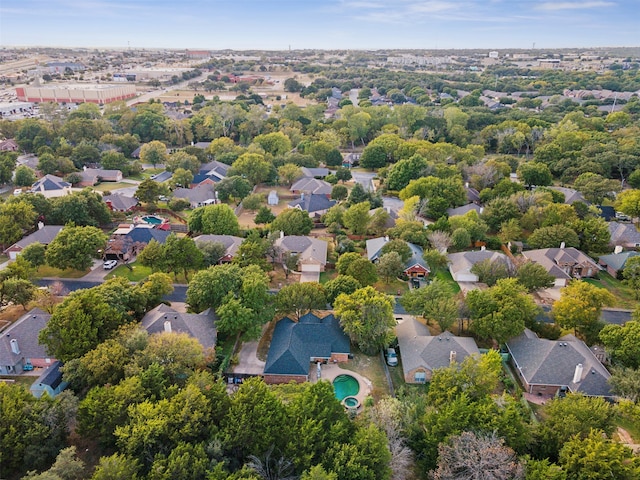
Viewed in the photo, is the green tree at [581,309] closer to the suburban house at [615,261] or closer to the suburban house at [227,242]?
the suburban house at [615,261]

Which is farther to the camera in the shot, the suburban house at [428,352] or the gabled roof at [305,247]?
the gabled roof at [305,247]

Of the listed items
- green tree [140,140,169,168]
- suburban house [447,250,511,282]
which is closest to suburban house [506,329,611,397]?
suburban house [447,250,511,282]

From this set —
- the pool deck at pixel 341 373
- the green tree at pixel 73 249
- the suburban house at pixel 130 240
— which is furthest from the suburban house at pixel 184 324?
the suburban house at pixel 130 240

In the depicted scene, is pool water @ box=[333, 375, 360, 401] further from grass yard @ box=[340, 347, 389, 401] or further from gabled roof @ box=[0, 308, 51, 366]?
gabled roof @ box=[0, 308, 51, 366]

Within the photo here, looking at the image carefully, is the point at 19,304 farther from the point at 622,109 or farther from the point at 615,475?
the point at 622,109

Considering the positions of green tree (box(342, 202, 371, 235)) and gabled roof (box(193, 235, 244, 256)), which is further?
green tree (box(342, 202, 371, 235))
